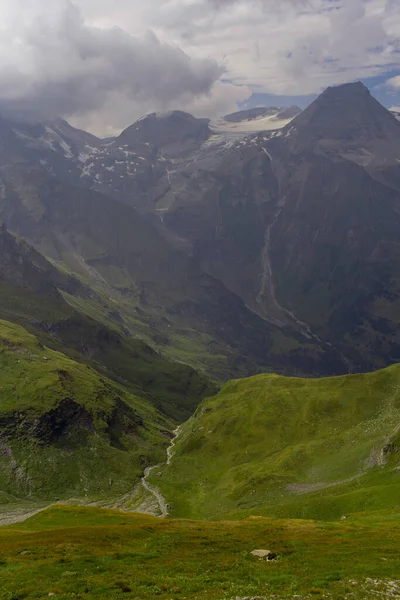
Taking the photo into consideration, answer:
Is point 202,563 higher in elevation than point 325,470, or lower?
higher

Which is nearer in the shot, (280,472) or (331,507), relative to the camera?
(331,507)

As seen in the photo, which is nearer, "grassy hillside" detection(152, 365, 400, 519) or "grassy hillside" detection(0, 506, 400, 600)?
"grassy hillside" detection(0, 506, 400, 600)

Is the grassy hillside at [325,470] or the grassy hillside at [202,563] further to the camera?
the grassy hillside at [325,470]

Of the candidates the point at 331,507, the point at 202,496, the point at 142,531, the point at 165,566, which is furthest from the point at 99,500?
the point at 165,566

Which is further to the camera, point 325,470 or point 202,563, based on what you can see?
point 325,470

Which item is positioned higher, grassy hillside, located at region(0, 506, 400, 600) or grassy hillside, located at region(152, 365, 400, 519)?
grassy hillside, located at region(0, 506, 400, 600)

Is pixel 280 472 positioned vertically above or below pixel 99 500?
above

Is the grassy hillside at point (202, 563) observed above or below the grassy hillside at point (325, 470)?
above

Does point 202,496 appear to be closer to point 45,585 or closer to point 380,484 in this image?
point 380,484
